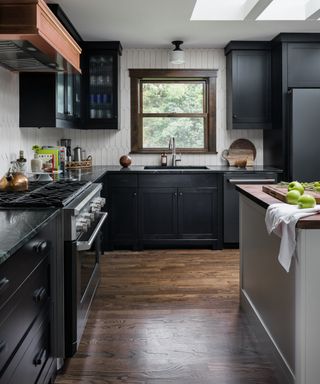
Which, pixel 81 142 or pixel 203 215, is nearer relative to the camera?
pixel 203 215

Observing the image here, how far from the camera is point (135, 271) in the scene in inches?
170

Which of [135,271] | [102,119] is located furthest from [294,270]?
[102,119]

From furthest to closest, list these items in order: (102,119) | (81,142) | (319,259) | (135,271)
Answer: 1. (81,142)
2. (102,119)
3. (135,271)
4. (319,259)

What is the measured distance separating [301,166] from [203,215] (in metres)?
1.13

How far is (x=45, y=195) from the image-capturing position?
2.64 metres

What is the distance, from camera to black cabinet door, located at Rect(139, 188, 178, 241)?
5102mm

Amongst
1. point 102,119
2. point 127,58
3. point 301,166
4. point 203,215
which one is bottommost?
point 203,215

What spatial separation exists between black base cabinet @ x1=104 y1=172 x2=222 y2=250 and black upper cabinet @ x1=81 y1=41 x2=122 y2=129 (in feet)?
2.38

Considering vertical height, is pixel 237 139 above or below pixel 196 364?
above

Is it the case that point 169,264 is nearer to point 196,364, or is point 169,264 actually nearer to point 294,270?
point 196,364

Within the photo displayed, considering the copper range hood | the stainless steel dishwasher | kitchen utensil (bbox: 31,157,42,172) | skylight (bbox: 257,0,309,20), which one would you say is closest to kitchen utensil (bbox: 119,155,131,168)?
the stainless steel dishwasher

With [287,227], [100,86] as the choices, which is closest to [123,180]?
[100,86]

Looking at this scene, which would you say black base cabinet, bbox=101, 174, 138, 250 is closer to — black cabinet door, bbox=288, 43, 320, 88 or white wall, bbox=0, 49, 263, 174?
white wall, bbox=0, 49, 263, 174

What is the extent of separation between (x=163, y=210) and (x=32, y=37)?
2.92 m
